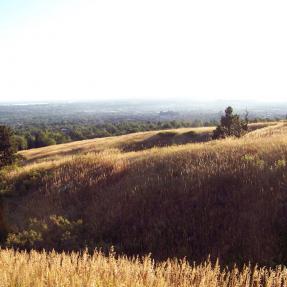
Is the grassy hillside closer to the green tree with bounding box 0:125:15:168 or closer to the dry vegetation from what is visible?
the dry vegetation

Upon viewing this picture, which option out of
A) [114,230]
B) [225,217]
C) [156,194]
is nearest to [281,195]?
[225,217]

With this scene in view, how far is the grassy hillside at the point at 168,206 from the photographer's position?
830 cm

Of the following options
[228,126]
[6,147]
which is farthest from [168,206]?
[228,126]

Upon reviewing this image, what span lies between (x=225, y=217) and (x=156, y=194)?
8.13ft

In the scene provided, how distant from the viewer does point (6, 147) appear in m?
35.8

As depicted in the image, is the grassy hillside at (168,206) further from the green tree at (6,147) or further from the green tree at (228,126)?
the green tree at (228,126)

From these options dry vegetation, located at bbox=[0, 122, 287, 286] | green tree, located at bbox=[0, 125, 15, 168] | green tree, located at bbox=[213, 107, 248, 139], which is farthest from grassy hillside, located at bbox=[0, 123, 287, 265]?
green tree, located at bbox=[213, 107, 248, 139]

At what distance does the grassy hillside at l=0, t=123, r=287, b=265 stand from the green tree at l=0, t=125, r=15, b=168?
20890 millimetres

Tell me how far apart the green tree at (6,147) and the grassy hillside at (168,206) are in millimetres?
20890

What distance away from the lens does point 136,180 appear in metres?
12.4

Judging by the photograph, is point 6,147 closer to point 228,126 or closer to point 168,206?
point 228,126

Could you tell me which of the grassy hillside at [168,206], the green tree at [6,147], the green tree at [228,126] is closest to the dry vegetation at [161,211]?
the grassy hillside at [168,206]

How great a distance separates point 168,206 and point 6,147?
28.7m

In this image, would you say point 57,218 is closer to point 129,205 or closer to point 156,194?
point 129,205
